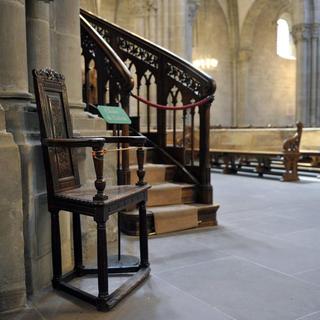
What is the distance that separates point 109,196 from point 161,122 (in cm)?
300

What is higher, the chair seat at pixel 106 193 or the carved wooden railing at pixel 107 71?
the carved wooden railing at pixel 107 71

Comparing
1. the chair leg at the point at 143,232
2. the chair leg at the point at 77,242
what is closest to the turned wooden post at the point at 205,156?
the chair leg at the point at 143,232

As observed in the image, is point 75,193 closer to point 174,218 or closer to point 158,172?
point 174,218

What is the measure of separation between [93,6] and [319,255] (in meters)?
12.4

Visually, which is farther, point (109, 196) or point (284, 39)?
point (284, 39)

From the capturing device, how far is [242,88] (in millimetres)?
19344

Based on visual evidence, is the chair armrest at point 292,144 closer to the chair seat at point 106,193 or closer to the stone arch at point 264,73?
the chair seat at point 106,193

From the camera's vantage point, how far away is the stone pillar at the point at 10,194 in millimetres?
2191

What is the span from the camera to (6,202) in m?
2.20

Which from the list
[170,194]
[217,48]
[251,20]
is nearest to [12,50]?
[170,194]

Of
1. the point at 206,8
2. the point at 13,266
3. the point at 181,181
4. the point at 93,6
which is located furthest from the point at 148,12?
the point at 13,266

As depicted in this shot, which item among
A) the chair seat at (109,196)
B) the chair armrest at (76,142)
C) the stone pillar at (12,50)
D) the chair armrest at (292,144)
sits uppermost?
the stone pillar at (12,50)

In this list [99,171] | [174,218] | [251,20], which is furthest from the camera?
[251,20]

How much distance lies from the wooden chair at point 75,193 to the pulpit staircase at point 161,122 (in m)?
1.05
